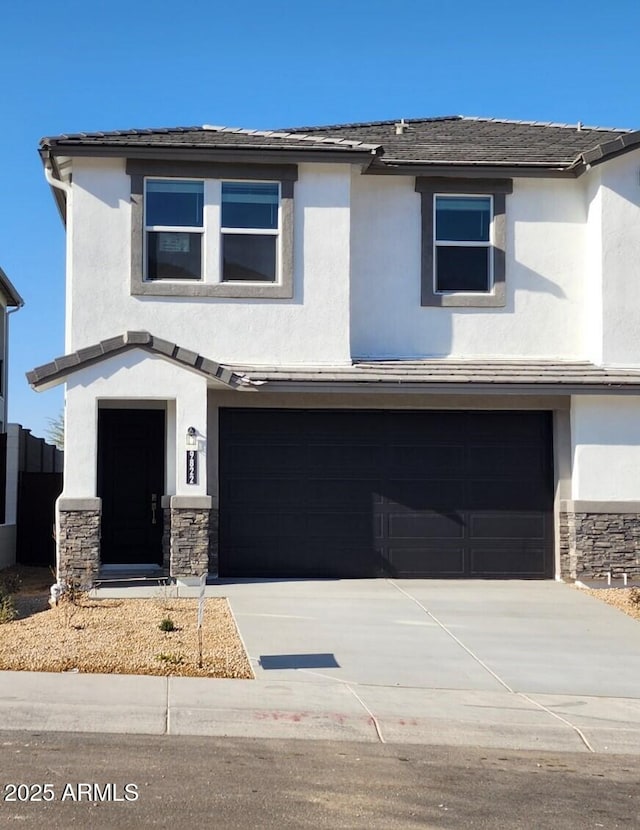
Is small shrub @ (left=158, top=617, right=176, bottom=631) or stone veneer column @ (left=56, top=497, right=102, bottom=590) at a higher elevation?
stone veneer column @ (left=56, top=497, right=102, bottom=590)

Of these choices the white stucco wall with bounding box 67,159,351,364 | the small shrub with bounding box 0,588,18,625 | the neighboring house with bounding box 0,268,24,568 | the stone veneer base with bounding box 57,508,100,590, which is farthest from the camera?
the neighboring house with bounding box 0,268,24,568

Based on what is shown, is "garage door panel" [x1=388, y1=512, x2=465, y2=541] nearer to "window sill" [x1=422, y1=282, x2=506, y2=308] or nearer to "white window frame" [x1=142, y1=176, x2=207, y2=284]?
"window sill" [x1=422, y1=282, x2=506, y2=308]

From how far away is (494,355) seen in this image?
55.0ft

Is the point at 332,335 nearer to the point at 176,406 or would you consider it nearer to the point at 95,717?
the point at 176,406

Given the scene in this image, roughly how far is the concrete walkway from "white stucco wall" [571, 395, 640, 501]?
241 centimetres

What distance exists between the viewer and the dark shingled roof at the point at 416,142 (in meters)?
15.8

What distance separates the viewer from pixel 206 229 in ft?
52.6

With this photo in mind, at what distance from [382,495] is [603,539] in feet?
11.2

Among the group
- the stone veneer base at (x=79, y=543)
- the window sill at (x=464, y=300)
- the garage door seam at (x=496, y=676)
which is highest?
the window sill at (x=464, y=300)

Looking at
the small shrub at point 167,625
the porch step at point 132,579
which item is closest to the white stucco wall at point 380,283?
the porch step at point 132,579

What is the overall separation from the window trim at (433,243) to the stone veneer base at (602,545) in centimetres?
363

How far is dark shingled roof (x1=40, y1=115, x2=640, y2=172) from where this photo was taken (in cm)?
1576

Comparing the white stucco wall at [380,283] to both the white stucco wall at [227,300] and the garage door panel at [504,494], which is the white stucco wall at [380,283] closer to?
the white stucco wall at [227,300]

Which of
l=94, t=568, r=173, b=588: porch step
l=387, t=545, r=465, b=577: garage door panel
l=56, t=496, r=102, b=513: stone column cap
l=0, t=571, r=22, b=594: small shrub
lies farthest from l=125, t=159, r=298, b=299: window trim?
l=0, t=571, r=22, b=594: small shrub
